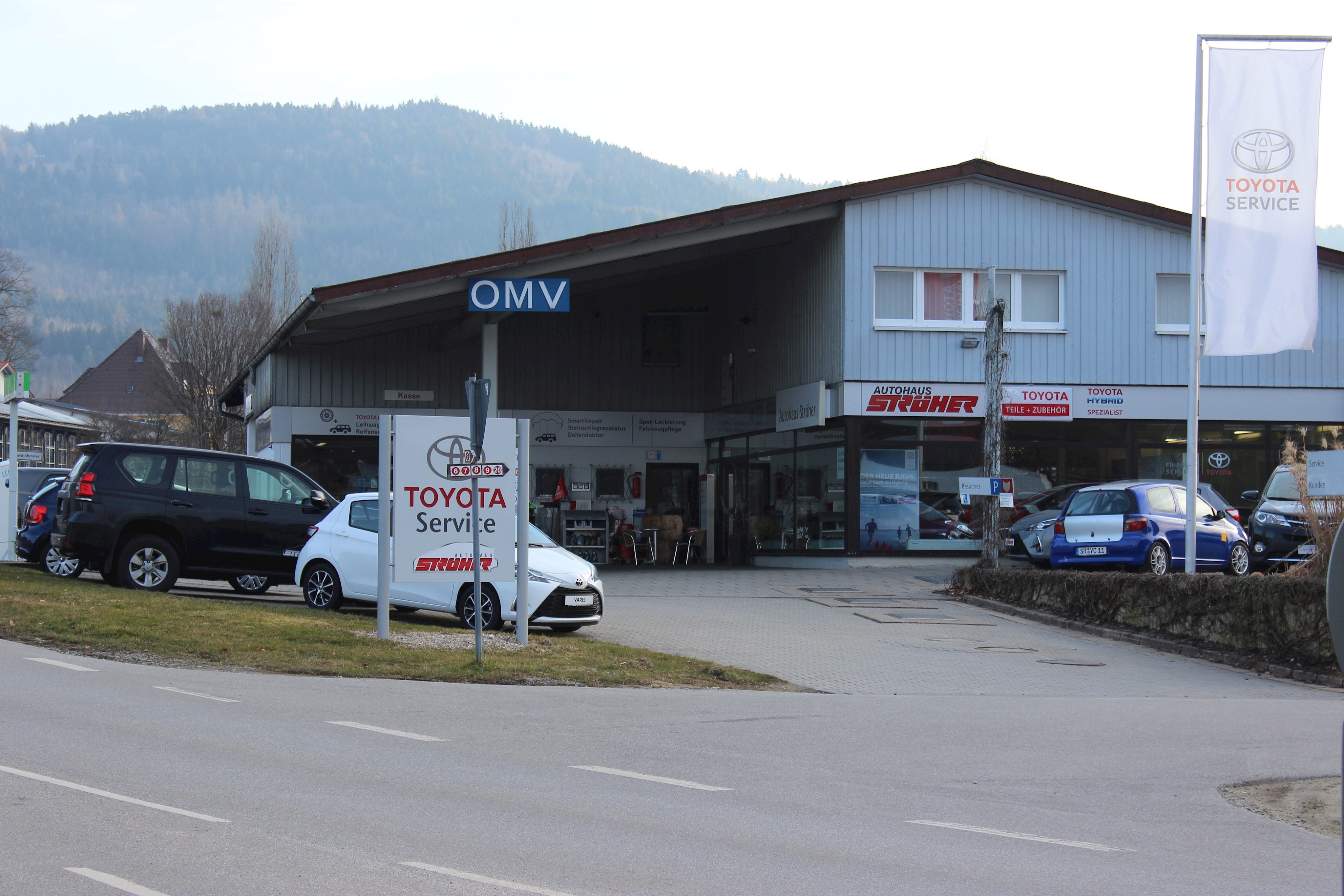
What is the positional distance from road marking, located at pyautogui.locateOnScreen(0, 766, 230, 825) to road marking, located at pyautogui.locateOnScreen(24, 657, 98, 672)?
4218mm

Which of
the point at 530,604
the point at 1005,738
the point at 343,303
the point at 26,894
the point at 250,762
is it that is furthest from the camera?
the point at 343,303

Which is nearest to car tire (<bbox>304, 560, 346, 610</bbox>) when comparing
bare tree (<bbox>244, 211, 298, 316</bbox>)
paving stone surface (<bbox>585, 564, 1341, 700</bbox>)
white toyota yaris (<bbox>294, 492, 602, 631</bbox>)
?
white toyota yaris (<bbox>294, 492, 602, 631</bbox>)

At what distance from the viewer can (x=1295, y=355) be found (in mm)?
26469

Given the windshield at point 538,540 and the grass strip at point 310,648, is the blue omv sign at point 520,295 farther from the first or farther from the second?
the grass strip at point 310,648

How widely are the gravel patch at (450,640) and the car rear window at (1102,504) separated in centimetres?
978

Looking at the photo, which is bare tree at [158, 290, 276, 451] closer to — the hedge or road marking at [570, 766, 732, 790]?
the hedge

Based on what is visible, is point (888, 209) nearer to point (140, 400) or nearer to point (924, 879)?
point (924, 879)

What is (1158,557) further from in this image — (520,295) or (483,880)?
(483,880)

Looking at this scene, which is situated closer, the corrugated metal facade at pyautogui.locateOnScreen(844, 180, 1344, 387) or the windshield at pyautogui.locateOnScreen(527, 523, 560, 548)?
the windshield at pyautogui.locateOnScreen(527, 523, 560, 548)

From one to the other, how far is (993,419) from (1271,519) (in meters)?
4.40

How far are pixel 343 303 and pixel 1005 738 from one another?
1575 centimetres

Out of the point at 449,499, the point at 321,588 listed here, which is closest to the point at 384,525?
the point at 449,499

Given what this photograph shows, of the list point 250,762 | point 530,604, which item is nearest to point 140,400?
point 530,604

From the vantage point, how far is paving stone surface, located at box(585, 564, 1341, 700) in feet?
41.1
